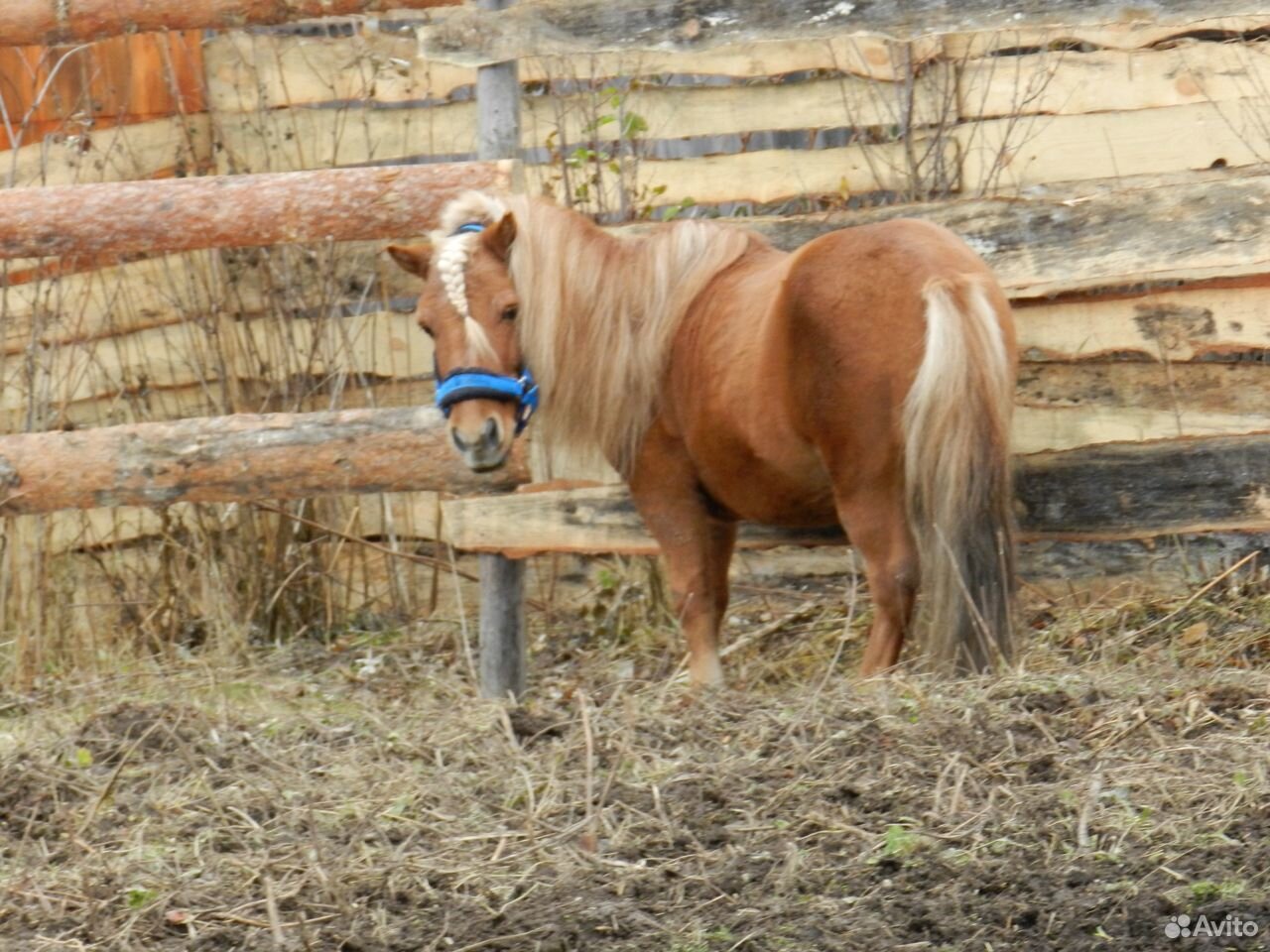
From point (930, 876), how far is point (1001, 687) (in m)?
1.00

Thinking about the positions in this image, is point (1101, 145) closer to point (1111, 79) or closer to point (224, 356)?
point (1111, 79)

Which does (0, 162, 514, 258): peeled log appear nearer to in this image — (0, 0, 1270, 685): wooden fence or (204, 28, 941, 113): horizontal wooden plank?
(0, 0, 1270, 685): wooden fence

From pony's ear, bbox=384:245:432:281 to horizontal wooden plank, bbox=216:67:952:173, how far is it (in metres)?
1.03

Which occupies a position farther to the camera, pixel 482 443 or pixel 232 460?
pixel 232 460

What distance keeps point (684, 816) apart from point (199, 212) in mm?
2330

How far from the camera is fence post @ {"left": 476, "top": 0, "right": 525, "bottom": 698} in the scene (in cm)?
470

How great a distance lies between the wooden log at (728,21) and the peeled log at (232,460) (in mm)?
1106

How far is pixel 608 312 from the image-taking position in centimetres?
462

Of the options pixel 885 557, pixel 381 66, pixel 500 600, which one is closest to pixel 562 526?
pixel 500 600

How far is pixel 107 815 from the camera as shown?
3.45 meters

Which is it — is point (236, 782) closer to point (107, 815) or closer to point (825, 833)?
point (107, 815)

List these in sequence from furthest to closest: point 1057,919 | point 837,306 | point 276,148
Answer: point 276,148
point 837,306
point 1057,919

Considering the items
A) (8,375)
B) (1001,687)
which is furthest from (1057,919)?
(8,375)

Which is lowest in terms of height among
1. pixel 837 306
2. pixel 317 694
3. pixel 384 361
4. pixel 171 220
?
pixel 317 694
